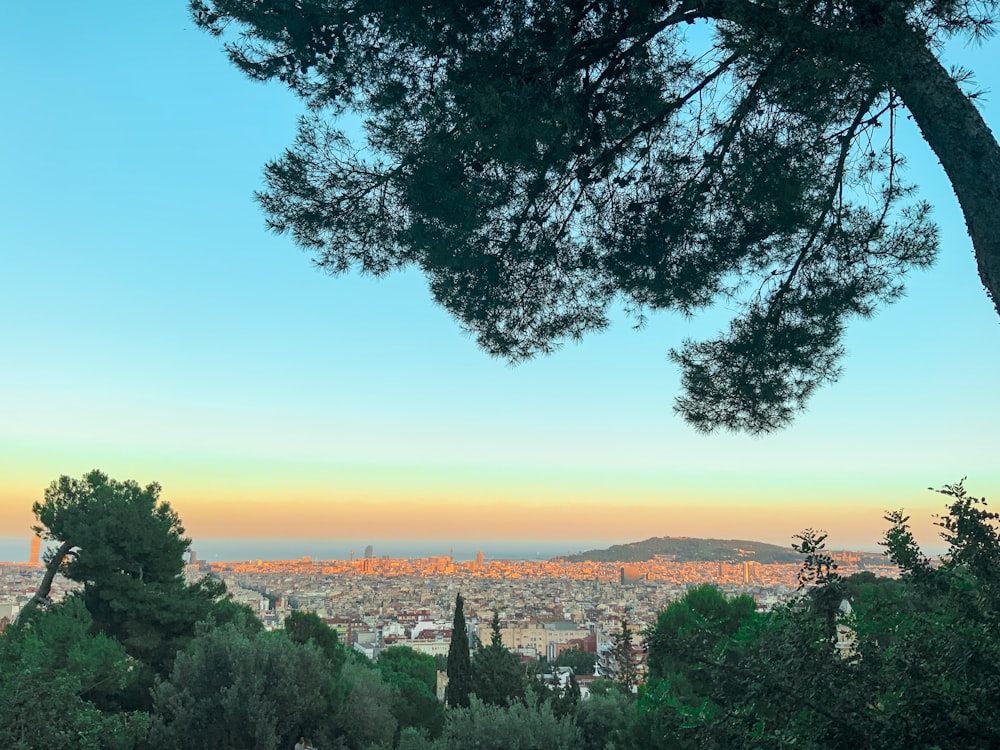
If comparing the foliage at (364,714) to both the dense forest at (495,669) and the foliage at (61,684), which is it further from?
the foliage at (61,684)

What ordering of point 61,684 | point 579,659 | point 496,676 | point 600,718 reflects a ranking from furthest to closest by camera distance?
point 579,659 < point 496,676 < point 600,718 < point 61,684

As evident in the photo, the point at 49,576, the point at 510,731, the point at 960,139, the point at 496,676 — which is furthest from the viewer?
the point at 49,576

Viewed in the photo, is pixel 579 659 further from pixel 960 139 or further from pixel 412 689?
pixel 960 139

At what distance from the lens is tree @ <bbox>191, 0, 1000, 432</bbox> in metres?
3.30

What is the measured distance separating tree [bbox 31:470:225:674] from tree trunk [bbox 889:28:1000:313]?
14.5 metres

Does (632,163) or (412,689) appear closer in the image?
(632,163)

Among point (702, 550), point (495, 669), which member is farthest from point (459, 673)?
point (702, 550)

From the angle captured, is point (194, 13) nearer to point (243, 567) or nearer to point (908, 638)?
point (908, 638)

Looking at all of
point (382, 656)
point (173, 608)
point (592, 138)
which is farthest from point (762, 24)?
point (382, 656)

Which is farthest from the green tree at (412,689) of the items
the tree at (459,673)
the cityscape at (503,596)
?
the cityscape at (503,596)

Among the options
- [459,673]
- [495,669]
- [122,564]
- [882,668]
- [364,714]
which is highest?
[882,668]

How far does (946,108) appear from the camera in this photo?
3209 millimetres

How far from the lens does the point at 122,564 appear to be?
569 inches

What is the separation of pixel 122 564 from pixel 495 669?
23.7 ft
